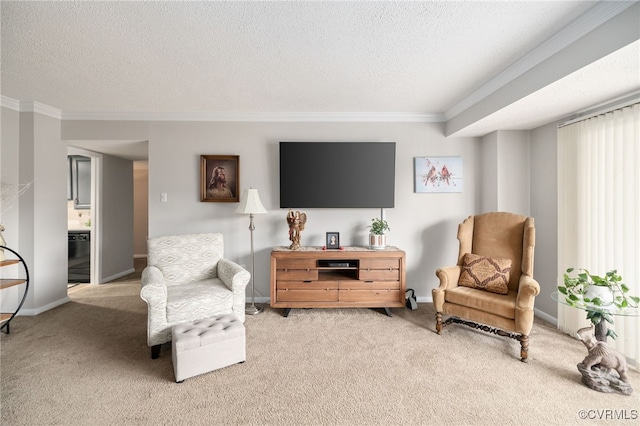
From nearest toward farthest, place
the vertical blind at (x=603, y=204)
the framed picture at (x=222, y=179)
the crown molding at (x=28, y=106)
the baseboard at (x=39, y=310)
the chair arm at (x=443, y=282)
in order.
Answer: the vertical blind at (x=603, y=204) < the chair arm at (x=443, y=282) < the crown molding at (x=28, y=106) < the baseboard at (x=39, y=310) < the framed picture at (x=222, y=179)

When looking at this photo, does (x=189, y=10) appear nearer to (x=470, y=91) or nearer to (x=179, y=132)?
(x=179, y=132)

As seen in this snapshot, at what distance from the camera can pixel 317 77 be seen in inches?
100

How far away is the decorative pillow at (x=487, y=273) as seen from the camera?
8.58ft

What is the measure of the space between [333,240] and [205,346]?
1822mm

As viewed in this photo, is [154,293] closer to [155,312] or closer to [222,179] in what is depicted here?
[155,312]

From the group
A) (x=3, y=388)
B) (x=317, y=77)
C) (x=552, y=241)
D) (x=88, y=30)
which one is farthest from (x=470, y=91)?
(x=3, y=388)

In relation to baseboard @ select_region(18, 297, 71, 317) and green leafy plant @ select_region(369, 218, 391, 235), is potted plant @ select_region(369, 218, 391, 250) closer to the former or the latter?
green leafy plant @ select_region(369, 218, 391, 235)

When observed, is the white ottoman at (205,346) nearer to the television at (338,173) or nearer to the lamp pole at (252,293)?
the lamp pole at (252,293)

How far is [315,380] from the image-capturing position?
199 centimetres

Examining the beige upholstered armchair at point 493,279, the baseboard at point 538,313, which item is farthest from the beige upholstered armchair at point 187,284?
the beige upholstered armchair at point 493,279

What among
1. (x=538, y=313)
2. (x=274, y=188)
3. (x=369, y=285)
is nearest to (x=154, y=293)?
(x=274, y=188)

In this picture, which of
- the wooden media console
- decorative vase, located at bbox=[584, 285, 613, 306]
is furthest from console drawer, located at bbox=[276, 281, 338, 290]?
decorative vase, located at bbox=[584, 285, 613, 306]

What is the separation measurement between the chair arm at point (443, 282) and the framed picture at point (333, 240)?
116 centimetres

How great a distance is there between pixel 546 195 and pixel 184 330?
377cm
